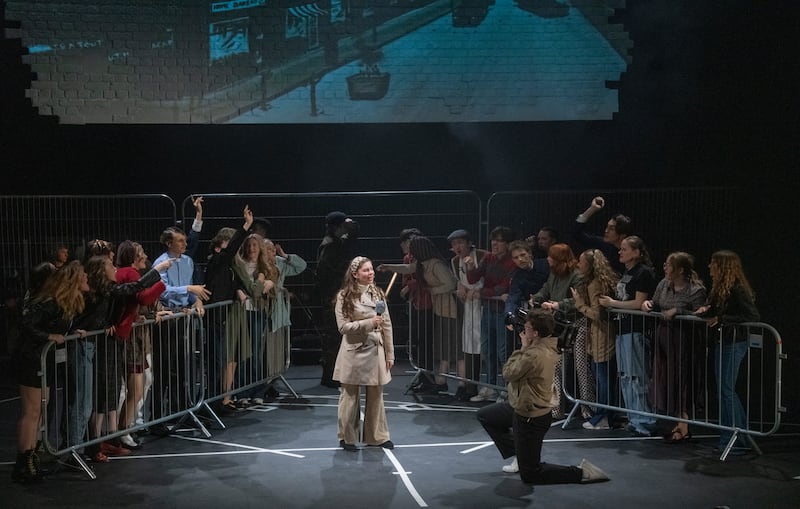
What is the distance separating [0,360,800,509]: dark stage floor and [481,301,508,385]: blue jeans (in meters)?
1.00

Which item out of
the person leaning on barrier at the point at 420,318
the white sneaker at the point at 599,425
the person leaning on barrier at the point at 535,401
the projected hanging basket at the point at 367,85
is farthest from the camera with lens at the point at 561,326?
the projected hanging basket at the point at 367,85

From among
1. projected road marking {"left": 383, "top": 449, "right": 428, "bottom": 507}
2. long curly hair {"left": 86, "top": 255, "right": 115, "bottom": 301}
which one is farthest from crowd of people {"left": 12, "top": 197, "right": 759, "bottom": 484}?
projected road marking {"left": 383, "top": 449, "right": 428, "bottom": 507}

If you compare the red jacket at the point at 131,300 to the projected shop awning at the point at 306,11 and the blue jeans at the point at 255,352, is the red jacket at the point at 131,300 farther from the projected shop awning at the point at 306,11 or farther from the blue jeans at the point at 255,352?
the projected shop awning at the point at 306,11

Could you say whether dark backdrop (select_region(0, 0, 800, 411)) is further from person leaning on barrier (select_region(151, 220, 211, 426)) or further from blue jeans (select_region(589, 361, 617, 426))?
blue jeans (select_region(589, 361, 617, 426))

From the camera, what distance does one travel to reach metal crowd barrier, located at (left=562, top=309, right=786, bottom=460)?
7.64 m

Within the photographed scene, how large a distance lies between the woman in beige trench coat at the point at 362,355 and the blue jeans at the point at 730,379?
112 inches

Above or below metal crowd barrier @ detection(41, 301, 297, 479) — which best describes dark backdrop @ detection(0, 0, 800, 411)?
above

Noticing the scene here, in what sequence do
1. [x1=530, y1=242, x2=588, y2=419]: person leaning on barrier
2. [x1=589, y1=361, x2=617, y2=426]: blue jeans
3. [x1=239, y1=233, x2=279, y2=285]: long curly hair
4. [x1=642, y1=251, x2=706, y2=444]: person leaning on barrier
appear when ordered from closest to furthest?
1. [x1=642, y1=251, x2=706, y2=444]: person leaning on barrier
2. [x1=589, y1=361, x2=617, y2=426]: blue jeans
3. [x1=530, y1=242, x2=588, y2=419]: person leaning on barrier
4. [x1=239, y1=233, x2=279, y2=285]: long curly hair

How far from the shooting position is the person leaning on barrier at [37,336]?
6.86 meters

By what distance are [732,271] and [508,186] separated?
209 inches

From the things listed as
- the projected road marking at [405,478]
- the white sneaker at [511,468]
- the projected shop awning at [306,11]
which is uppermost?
the projected shop awning at [306,11]

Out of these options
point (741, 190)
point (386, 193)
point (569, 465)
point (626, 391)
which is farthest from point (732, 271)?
point (386, 193)

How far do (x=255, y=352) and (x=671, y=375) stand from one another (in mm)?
4298

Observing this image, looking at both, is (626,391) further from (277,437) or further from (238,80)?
(238,80)
